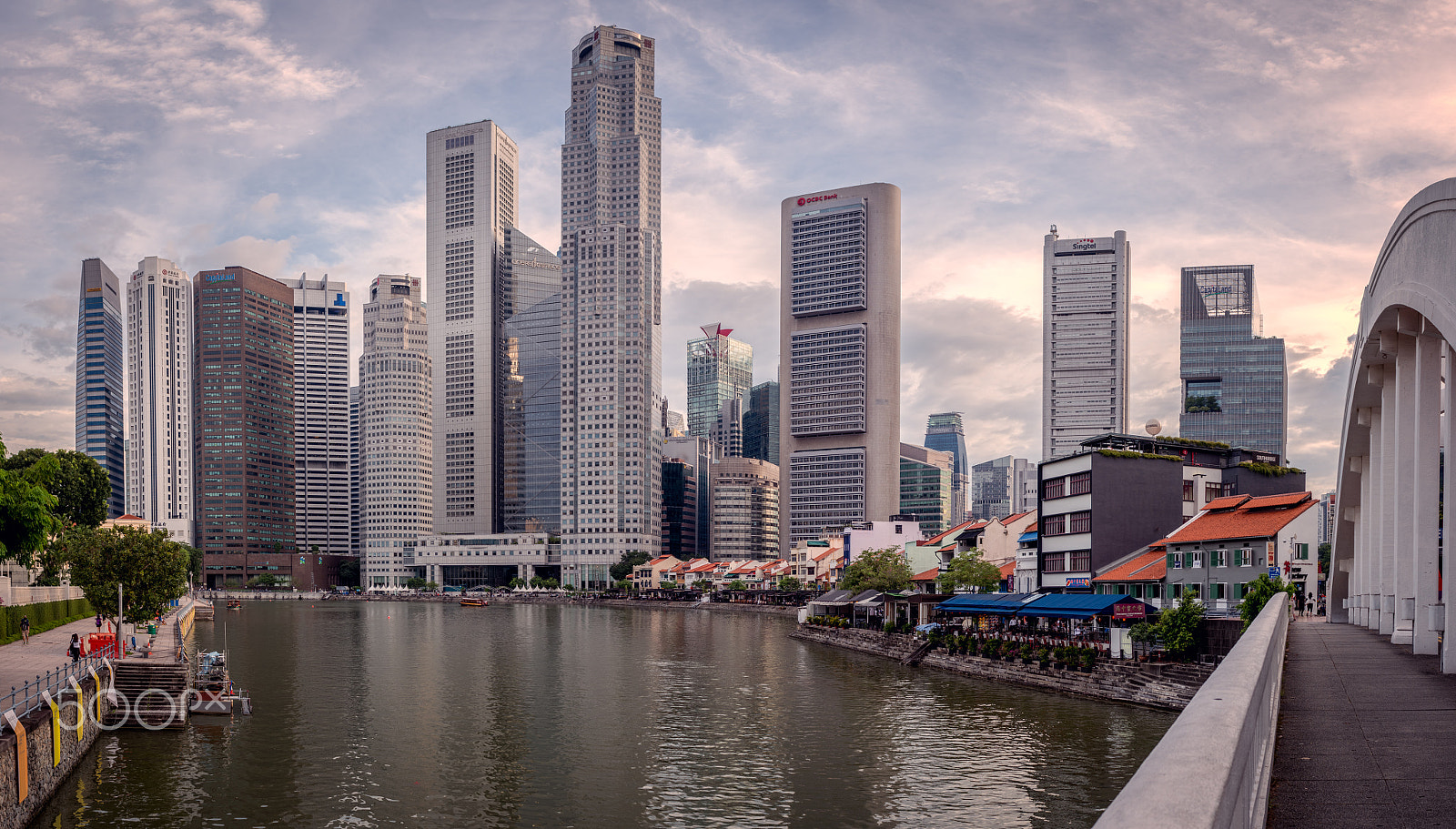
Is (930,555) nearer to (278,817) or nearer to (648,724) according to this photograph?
(648,724)

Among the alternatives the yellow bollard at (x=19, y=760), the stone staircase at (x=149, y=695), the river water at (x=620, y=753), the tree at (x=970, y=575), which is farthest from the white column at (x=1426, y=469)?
the tree at (x=970, y=575)

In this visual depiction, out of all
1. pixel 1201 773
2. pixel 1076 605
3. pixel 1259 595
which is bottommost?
pixel 1076 605

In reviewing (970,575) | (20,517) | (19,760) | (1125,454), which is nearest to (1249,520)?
(1125,454)

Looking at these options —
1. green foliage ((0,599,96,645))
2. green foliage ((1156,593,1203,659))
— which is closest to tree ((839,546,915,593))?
green foliage ((1156,593,1203,659))

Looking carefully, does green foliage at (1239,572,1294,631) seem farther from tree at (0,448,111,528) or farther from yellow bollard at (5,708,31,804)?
tree at (0,448,111,528)

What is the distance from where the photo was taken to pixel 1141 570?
244 ft

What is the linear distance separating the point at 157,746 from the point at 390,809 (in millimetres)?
16221

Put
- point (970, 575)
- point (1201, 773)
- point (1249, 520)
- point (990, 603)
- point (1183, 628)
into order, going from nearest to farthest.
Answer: point (1201, 773), point (1183, 628), point (1249, 520), point (990, 603), point (970, 575)

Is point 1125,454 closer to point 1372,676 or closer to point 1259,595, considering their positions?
point 1259,595

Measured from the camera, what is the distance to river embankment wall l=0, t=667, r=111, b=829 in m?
31.5

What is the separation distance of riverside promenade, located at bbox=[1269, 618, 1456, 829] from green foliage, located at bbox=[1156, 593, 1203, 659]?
127 ft

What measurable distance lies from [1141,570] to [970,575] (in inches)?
899

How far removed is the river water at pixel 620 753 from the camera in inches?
1414

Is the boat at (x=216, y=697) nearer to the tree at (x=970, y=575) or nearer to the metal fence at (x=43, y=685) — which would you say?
the metal fence at (x=43, y=685)
